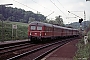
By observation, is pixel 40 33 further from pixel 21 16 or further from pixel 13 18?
pixel 21 16

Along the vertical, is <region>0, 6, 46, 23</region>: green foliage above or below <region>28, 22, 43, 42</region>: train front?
above

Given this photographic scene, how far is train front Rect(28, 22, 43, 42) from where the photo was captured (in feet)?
93.5

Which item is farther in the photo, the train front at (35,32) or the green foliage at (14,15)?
the green foliage at (14,15)

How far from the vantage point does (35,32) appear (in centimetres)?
2878

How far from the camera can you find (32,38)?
1137 inches

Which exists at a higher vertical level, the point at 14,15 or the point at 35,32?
the point at 14,15

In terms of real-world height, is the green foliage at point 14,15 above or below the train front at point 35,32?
above

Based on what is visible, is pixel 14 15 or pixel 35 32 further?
pixel 14 15

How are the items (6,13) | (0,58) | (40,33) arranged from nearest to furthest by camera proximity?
1. (0,58)
2. (40,33)
3. (6,13)

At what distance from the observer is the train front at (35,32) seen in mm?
28484

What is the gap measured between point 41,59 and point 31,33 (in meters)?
14.6

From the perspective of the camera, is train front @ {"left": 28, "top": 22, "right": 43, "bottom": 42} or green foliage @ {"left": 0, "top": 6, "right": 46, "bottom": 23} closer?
train front @ {"left": 28, "top": 22, "right": 43, "bottom": 42}

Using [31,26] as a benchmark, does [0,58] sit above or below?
below

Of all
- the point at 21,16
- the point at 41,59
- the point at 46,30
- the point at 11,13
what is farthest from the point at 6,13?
the point at 41,59
